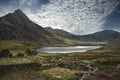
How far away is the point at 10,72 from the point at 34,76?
11.1 metres

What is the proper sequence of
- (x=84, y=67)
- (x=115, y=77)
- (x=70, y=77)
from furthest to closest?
(x=84, y=67) → (x=70, y=77) → (x=115, y=77)

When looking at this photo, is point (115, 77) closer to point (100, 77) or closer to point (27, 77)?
point (100, 77)

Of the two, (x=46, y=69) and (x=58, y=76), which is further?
(x=46, y=69)

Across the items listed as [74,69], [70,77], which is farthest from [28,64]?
[70,77]

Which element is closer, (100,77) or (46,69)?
(100,77)

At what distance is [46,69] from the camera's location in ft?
226

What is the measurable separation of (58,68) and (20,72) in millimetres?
10471

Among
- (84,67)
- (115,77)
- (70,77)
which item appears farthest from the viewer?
(84,67)

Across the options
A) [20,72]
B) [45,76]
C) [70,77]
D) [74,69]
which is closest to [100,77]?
[70,77]

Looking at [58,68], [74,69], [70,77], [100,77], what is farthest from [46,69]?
[100,77]

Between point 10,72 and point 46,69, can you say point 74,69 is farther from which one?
point 10,72

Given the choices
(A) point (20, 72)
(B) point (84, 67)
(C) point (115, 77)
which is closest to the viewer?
(C) point (115, 77)

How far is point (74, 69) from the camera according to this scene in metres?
69.8

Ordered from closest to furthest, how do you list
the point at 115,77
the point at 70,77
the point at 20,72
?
the point at 115,77, the point at 70,77, the point at 20,72
